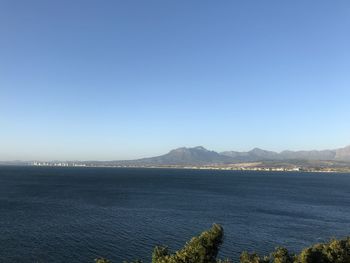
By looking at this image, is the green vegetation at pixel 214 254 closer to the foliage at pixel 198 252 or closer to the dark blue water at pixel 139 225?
the foliage at pixel 198 252

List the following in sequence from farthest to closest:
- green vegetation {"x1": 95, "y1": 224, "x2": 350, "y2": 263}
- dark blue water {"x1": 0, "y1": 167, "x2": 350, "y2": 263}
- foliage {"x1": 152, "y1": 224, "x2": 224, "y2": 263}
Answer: dark blue water {"x1": 0, "y1": 167, "x2": 350, "y2": 263}, green vegetation {"x1": 95, "y1": 224, "x2": 350, "y2": 263}, foliage {"x1": 152, "y1": 224, "x2": 224, "y2": 263}

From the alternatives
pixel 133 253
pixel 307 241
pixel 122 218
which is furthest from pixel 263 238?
pixel 122 218

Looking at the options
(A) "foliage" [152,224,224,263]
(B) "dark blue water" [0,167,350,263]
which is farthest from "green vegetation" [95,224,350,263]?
(B) "dark blue water" [0,167,350,263]

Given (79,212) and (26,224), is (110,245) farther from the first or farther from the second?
(79,212)

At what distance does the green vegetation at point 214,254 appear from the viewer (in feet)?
115

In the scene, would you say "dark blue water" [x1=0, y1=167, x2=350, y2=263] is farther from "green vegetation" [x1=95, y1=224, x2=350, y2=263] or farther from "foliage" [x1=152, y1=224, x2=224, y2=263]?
"foliage" [x1=152, y1=224, x2=224, y2=263]

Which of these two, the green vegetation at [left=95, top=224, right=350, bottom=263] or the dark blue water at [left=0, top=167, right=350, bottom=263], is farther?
the dark blue water at [left=0, top=167, right=350, bottom=263]

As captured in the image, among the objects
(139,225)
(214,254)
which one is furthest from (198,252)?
(139,225)

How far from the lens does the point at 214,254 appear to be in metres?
36.2

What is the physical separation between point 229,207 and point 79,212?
208 ft

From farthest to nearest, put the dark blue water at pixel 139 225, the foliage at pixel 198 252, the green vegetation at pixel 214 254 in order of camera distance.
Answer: the dark blue water at pixel 139 225
the green vegetation at pixel 214 254
the foliage at pixel 198 252

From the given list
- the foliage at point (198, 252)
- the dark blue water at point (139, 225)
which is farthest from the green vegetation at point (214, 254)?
the dark blue water at point (139, 225)

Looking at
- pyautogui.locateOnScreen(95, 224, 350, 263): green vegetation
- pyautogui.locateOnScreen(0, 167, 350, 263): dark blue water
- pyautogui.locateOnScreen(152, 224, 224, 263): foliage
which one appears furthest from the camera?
pyautogui.locateOnScreen(0, 167, 350, 263): dark blue water

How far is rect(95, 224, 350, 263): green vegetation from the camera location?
35.2m
